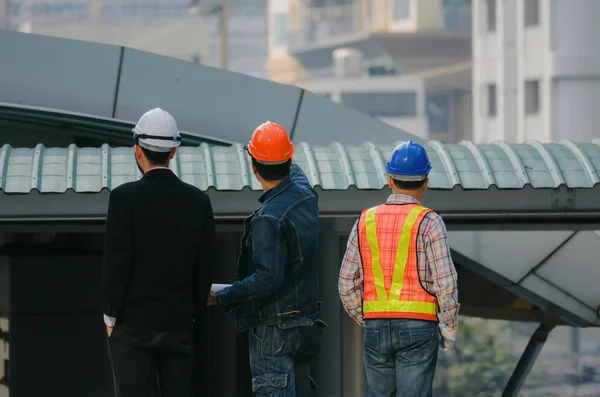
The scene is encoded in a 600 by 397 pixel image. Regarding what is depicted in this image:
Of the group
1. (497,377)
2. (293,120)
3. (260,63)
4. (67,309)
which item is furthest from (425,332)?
(260,63)

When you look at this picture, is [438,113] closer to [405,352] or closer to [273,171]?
[273,171]

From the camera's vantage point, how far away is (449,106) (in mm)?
105312

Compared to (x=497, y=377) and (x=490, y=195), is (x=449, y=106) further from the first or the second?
(x=490, y=195)

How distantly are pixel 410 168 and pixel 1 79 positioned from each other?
21.1 feet

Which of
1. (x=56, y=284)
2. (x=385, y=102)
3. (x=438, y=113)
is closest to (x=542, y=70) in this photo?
(x=385, y=102)

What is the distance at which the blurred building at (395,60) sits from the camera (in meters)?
93.6

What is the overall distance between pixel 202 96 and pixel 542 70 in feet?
149

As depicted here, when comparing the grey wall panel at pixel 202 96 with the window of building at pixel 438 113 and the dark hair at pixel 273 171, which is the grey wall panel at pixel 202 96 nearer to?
the dark hair at pixel 273 171

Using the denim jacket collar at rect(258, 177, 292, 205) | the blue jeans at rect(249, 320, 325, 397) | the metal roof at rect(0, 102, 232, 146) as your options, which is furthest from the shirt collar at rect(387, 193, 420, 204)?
the metal roof at rect(0, 102, 232, 146)

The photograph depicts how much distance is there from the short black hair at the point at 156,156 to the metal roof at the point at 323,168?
2.10 metres

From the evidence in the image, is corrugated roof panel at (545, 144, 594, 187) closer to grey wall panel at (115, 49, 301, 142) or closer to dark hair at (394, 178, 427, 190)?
dark hair at (394, 178, 427, 190)

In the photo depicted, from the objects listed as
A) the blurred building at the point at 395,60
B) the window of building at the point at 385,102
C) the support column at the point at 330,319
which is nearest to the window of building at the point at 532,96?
the blurred building at the point at 395,60

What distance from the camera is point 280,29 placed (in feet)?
436

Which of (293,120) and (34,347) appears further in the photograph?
(293,120)
